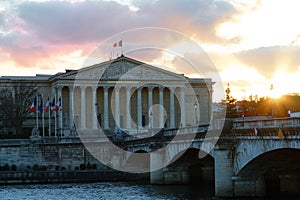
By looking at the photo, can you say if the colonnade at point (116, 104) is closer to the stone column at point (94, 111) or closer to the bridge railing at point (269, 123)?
the stone column at point (94, 111)

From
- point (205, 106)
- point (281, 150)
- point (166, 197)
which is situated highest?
point (205, 106)

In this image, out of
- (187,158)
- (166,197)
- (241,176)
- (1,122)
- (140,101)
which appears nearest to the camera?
(241,176)

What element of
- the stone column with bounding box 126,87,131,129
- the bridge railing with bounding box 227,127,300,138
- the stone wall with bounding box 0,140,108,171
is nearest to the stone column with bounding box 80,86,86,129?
the stone column with bounding box 126,87,131,129

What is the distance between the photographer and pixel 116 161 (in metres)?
86.2

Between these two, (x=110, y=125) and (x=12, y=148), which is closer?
(x=12, y=148)

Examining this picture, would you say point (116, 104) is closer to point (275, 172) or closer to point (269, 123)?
point (275, 172)

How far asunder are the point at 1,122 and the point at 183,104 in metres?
37.9

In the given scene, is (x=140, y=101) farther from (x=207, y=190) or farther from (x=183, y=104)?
(x=207, y=190)

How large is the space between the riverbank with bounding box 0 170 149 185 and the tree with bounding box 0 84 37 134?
130 ft

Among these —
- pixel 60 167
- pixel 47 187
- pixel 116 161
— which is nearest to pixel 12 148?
pixel 60 167

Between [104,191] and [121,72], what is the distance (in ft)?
214

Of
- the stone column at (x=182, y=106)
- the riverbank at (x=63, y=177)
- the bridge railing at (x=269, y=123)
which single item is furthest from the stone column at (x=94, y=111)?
the bridge railing at (x=269, y=123)

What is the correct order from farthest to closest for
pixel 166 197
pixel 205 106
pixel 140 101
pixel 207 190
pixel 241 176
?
pixel 205 106 < pixel 140 101 < pixel 207 190 < pixel 166 197 < pixel 241 176

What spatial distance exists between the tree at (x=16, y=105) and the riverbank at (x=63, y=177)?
39698 mm
